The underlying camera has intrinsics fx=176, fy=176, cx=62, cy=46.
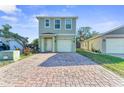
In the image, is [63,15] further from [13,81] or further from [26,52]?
[13,81]

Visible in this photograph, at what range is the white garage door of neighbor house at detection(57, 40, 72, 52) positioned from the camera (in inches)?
953

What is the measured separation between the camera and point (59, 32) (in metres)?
24.3

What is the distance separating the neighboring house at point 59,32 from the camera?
24141mm

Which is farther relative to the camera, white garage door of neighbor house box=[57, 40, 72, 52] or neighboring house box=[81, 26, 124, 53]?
white garage door of neighbor house box=[57, 40, 72, 52]

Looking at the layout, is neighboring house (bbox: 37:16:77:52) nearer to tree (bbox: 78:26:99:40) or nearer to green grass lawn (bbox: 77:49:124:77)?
green grass lawn (bbox: 77:49:124:77)

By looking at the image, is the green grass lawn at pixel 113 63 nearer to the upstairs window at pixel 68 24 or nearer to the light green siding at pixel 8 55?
the light green siding at pixel 8 55

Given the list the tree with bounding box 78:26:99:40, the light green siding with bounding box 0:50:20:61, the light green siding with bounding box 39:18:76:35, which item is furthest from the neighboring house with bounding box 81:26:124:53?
the tree with bounding box 78:26:99:40

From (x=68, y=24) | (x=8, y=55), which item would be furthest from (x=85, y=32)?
(x=8, y=55)

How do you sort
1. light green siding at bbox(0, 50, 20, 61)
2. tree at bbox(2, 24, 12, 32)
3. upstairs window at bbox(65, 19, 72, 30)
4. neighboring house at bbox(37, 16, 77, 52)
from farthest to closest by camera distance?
1. tree at bbox(2, 24, 12, 32)
2. upstairs window at bbox(65, 19, 72, 30)
3. neighboring house at bbox(37, 16, 77, 52)
4. light green siding at bbox(0, 50, 20, 61)

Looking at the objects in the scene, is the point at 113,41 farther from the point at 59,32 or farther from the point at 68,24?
the point at 59,32

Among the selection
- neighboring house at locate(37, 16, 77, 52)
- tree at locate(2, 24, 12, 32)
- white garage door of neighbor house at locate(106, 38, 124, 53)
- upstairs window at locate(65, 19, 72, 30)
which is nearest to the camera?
white garage door of neighbor house at locate(106, 38, 124, 53)
